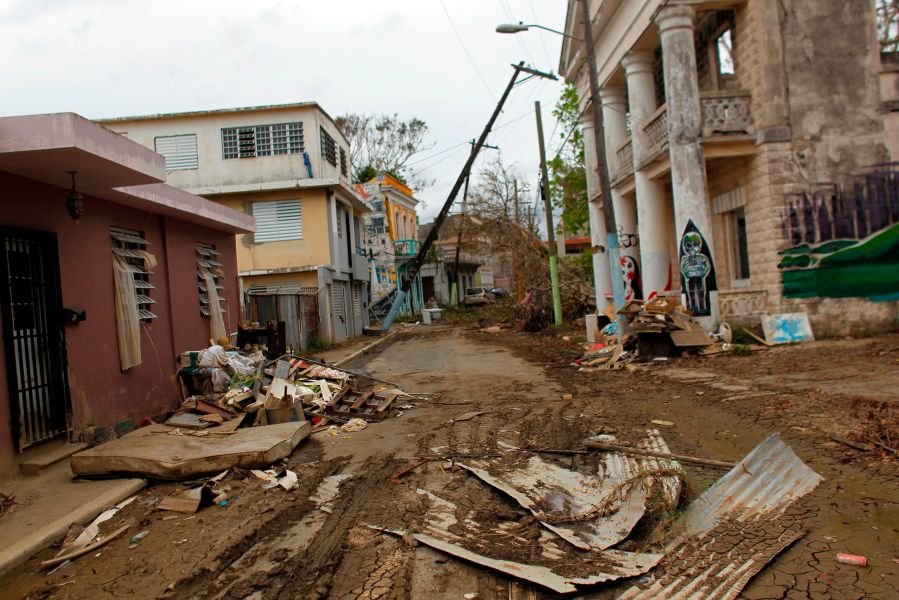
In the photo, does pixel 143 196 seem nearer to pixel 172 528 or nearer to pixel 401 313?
pixel 172 528

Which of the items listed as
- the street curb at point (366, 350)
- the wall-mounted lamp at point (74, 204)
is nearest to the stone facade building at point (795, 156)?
the street curb at point (366, 350)

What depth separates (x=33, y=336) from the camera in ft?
22.7

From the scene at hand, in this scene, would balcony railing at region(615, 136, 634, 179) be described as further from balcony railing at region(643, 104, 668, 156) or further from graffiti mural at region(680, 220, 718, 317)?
graffiti mural at region(680, 220, 718, 317)

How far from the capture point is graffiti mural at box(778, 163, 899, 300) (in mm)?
12164

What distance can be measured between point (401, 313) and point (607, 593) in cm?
3660

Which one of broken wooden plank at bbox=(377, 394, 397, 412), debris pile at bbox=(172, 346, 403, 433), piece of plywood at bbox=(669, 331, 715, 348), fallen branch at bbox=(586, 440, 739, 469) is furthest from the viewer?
piece of plywood at bbox=(669, 331, 715, 348)

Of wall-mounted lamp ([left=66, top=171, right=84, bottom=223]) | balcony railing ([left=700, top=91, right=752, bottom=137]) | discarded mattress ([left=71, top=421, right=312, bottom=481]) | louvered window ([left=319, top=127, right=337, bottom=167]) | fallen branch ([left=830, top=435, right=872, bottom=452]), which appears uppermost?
louvered window ([left=319, top=127, right=337, bottom=167])

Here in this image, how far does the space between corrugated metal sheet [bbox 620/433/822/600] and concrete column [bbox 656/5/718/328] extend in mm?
8675

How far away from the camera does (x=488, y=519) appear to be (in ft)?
14.6

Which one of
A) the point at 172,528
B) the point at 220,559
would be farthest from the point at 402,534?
the point at 172,528

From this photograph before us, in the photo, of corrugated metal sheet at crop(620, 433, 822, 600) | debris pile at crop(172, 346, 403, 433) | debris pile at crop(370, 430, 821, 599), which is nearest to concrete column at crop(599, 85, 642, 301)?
debris pile at crop(172, 346, 403, 433)

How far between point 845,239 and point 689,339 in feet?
12.3

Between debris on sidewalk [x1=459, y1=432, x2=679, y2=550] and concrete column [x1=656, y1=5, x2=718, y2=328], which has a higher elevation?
concrete column [x1=656, y1=5, x2=718, y2=328]

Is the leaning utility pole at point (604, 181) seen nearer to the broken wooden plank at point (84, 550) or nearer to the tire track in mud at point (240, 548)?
the tire track in mud at point (240, 548)
